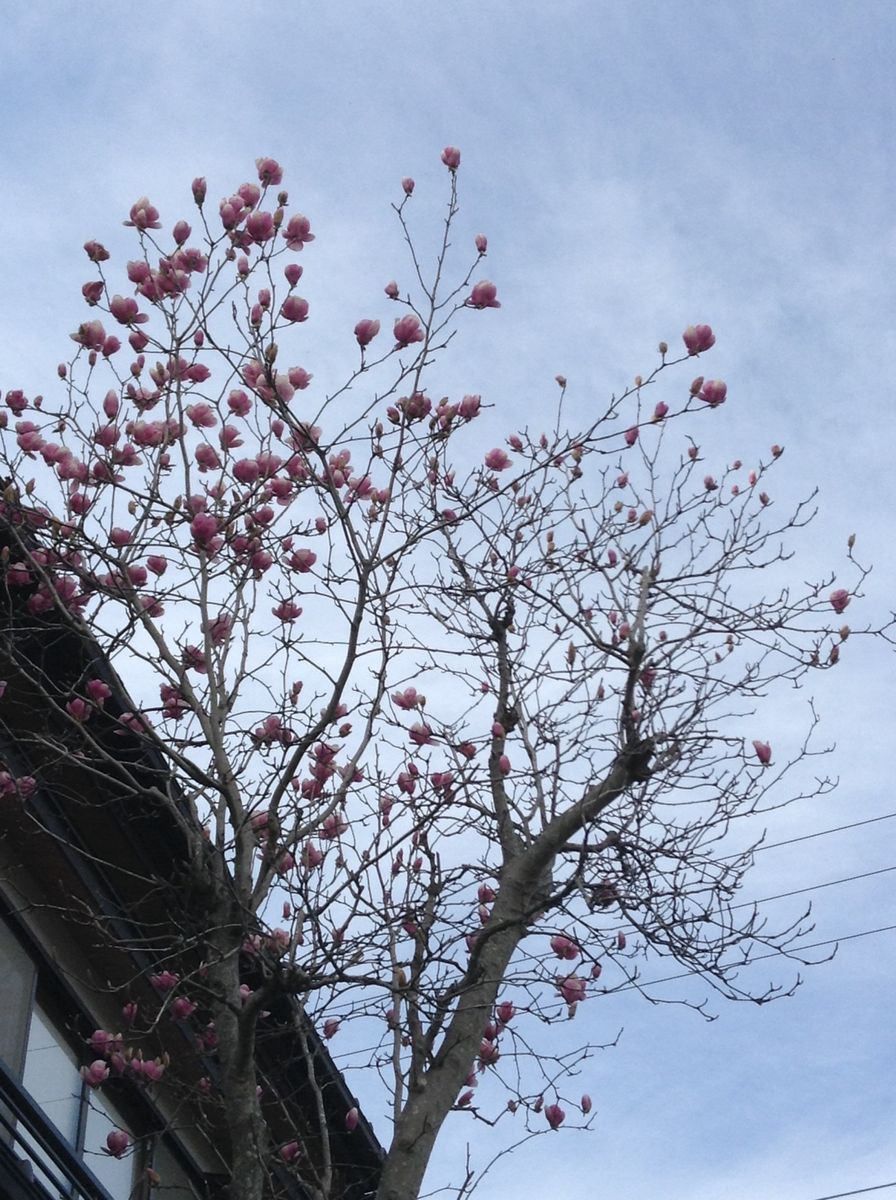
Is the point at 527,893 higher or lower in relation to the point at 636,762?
lower

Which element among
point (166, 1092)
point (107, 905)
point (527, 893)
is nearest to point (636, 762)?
point (527, 893)

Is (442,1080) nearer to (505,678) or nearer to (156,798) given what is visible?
(156,798)

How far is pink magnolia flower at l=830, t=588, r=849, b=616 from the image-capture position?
6.79 meters

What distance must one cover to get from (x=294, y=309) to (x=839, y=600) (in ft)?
9.75

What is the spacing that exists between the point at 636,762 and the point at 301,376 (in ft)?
7.34

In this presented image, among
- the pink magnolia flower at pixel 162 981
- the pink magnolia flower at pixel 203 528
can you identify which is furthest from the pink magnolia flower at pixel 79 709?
the pink magnolia flower at pixel 162 981

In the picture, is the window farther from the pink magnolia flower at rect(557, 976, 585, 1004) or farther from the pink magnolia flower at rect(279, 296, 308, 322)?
the pink magnolia flower at rect(279, 296, 308, 322)

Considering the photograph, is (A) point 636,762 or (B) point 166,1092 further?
(B) point 166,1092

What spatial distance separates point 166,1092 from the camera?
762 cm

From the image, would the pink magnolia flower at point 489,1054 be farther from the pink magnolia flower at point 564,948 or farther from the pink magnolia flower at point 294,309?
the pink magnolia flower at point 294,309

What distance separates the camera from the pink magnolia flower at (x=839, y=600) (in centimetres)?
679

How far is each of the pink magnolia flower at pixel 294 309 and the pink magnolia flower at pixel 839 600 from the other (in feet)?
9.46

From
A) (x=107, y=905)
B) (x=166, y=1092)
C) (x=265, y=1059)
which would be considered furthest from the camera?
(x=265, y=1059)

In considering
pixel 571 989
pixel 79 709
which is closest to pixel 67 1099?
pixel 79 709
